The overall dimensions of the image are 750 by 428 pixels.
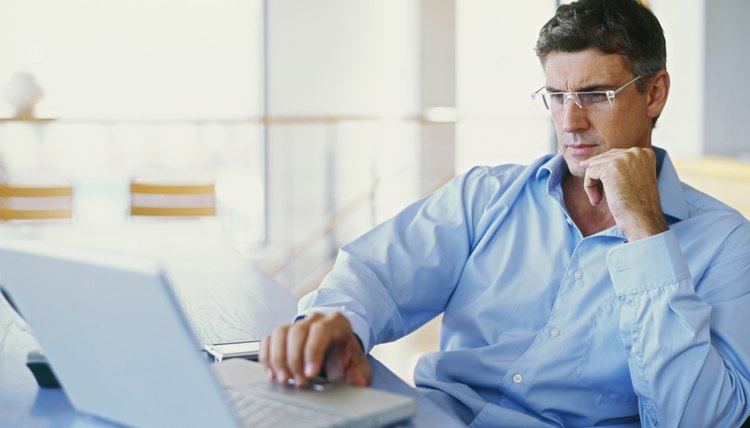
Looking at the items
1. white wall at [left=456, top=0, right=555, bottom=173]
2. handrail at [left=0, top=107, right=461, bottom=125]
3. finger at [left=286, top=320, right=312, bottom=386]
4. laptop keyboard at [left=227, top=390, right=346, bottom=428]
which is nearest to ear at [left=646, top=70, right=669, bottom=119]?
finger at [left=286, top=320, right=312, bottom=386]

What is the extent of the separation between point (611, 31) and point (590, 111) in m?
0.13

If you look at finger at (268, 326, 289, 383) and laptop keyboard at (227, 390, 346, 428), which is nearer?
laptop keyboard at (227, 390, 346, 428)

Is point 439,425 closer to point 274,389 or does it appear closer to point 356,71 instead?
point 274,389

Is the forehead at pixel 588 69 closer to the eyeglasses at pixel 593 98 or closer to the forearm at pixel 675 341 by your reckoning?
the eyeglasses at pixel 593 98

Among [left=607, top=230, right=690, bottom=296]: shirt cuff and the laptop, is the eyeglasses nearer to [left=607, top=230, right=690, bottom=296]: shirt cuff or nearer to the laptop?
[left=607, top=230, right=690, bottom=296]: shirt cuff

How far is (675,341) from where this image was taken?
1.31 metres

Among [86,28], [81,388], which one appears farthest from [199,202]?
[81,388]

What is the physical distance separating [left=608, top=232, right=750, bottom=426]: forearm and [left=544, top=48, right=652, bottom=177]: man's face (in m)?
0.24

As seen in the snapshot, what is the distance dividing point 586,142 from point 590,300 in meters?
0.26

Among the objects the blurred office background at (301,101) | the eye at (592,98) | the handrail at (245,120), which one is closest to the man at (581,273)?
the eye at (592,98)

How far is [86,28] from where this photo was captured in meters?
5.89

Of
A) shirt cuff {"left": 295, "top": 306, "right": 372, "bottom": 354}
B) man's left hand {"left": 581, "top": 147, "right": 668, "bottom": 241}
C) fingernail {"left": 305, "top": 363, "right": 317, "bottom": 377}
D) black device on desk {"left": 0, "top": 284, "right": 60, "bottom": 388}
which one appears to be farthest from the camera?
man's left hand {"left": 581, "top": 147, "right": 668, "bottom": 241}

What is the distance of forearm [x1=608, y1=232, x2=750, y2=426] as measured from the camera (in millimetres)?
1301

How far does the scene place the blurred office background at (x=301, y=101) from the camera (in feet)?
17.9
